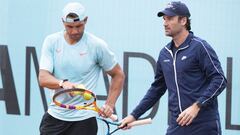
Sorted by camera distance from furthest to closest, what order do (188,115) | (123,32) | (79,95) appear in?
(123,32), (79,95), (188,115)

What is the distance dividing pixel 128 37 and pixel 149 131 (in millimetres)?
852

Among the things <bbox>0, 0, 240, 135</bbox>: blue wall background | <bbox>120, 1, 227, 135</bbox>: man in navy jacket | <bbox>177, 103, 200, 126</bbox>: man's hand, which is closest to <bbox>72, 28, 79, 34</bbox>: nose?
<bbox>120, 1, 227, 135</bbox>: man in navy jacket

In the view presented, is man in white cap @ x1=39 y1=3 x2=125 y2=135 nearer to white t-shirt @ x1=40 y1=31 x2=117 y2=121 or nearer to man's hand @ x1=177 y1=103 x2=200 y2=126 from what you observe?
white t-shirt @ x1=40 y1=31 x2=117 y2=121

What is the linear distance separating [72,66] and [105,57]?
0.26 metres

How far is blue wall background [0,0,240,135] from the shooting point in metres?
6.22

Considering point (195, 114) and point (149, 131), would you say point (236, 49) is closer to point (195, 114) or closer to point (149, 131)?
point (149, 131)

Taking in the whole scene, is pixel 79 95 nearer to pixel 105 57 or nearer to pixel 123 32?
pixel 105 57

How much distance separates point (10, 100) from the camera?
6.29 meters

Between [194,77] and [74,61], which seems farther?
[74,61]

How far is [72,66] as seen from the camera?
4848 millimetres

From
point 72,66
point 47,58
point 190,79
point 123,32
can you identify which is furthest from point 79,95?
point 123,32

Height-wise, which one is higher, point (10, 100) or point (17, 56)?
point (17, 56)

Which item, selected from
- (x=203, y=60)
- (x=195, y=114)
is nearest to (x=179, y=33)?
(x=203, y=60)

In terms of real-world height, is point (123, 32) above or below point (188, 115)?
above
